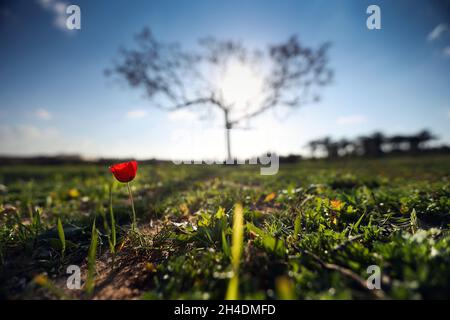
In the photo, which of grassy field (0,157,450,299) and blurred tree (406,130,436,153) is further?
blurred tree (406,130,436,153)

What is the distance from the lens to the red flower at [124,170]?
1.93m

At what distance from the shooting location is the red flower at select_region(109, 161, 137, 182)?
1.93 m

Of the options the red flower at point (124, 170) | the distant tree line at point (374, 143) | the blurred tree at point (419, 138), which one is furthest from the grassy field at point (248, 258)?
the blurred tree at point (419, 138)

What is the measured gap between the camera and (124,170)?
196cm

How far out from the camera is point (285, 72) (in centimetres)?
1678
